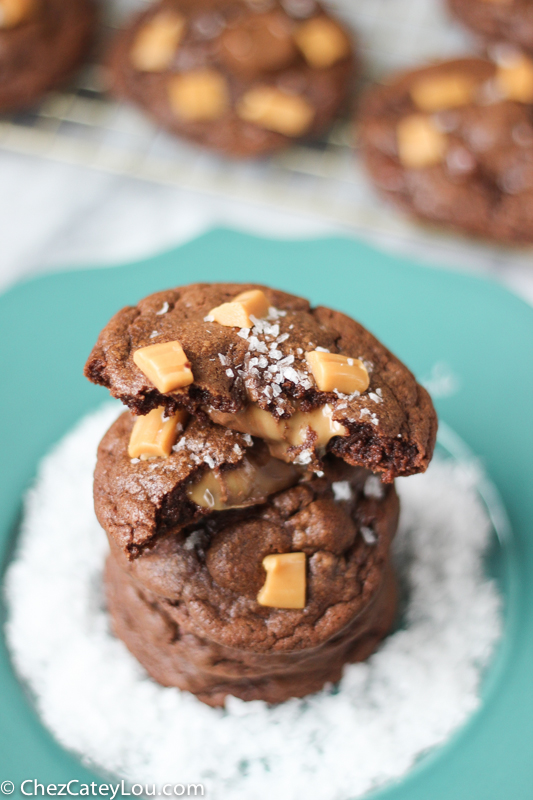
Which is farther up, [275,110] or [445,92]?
[445,92]

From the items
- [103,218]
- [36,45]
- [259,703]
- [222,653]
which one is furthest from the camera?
[103,218]

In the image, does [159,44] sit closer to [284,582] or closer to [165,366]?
[165,366]

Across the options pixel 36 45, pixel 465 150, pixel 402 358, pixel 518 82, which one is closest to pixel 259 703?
pixel 402 358

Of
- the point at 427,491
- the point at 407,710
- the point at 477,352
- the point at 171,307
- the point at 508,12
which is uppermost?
the point at 508,12

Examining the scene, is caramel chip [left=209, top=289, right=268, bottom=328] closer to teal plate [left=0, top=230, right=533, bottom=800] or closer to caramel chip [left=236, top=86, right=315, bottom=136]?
teal plate [left=0, top=230, right=533, bottom=800]

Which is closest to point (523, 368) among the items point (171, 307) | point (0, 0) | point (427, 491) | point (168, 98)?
point (427, 491)

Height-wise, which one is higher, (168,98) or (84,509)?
(168,98)

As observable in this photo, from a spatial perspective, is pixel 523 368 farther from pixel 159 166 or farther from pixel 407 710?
pixel 159 166
